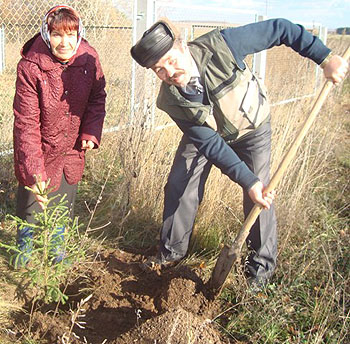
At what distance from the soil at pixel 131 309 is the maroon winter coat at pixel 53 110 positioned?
0.73m

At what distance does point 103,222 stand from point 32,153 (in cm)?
132

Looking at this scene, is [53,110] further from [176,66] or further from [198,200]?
[198,200]

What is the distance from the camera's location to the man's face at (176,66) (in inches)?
93.2

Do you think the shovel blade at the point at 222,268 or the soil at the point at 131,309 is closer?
the soil at the point at 131,309

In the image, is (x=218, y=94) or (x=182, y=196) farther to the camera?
(x=182, y=196)

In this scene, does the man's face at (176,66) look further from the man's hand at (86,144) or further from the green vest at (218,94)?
the man's hand at (86,144)

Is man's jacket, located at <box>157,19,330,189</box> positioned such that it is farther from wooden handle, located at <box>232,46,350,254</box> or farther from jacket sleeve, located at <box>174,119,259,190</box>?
wooden handle, located at <box>232,46,350,254</box>

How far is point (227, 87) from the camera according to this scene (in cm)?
258

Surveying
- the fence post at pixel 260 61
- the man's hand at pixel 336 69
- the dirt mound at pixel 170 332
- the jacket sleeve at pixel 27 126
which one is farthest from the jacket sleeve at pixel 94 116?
the fence post at pixel 260 61

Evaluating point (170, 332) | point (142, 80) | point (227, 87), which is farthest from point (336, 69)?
point (142, 80)

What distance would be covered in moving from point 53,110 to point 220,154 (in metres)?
1.06

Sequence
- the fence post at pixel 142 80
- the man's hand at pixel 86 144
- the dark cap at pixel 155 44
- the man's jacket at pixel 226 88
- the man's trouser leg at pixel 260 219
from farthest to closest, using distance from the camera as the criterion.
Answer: the fence post at pixel 142 80 < the man's hand at pixel 86 144 < the man's trouser leg at pixel 260 219 < the man's jacket at pixel 226 88 < the dark cap at pixel 155 44

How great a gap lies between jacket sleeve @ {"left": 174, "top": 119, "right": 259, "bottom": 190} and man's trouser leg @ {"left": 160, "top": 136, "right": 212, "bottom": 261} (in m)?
0.37

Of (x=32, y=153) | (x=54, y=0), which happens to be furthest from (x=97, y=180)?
(x=54, y=0)
